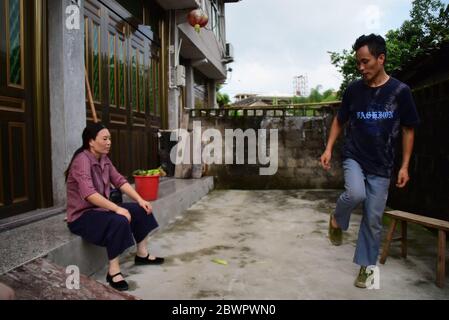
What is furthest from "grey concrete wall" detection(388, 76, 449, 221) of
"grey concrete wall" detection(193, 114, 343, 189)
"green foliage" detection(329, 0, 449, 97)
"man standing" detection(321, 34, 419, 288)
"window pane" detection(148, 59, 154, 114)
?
"green foliage" detection(329, 0, 449, 97)

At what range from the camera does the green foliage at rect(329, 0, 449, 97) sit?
1204 cm

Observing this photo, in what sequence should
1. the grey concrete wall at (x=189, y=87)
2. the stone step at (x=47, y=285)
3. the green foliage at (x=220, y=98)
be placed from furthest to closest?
the green foliage at (x=220, y=98) → the grey concrete wall at (x=189, y=87) → the stone step at (x=47, y=285)

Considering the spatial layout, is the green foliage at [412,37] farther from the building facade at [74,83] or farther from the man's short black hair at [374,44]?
the man's short black hair at [374,44]

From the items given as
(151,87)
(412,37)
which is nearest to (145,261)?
(151,87)

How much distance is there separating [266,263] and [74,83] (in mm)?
2900

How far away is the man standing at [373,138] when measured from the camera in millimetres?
2912

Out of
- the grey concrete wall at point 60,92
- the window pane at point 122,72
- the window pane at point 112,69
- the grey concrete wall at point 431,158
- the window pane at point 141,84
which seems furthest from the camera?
the window pane at point 141,84

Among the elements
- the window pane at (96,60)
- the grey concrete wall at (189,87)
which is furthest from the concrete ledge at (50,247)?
the grey concrete wall at (189,87)

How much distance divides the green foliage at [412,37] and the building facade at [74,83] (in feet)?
23.7

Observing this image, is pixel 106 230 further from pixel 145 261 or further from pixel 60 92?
pixel 60 92

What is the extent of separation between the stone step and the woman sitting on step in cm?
48

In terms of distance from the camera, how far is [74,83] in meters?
4.29
